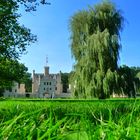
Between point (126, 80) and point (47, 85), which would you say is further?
point (47, 85)

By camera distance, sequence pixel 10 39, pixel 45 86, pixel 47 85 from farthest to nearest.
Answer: pixel 47 85 < pixel 45 86 < pixel 10 39

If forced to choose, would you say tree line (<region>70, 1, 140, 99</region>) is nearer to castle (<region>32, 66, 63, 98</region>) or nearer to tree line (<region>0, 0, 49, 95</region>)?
tree line (<region>0, 0, 49, 95</region>)

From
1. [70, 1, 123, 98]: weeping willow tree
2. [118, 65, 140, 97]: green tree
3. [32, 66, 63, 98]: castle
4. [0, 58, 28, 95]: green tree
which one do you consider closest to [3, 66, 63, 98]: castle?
[32, 66, 63, 98]: castle

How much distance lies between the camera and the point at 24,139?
148cm

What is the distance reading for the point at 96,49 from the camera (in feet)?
123

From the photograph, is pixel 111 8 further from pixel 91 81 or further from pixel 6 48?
pixel 6 48

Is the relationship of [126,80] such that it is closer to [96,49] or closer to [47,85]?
[96,49]

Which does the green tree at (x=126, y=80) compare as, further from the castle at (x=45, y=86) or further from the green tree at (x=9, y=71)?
the castle at (x=45, y=86)

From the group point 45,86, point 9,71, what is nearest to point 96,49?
point 9,71

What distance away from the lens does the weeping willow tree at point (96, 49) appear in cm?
3697

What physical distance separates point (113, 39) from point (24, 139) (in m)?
36.9

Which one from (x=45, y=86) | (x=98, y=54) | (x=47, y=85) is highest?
(x=47, y=85)

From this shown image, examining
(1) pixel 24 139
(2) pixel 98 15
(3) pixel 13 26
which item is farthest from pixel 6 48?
(1) pixel 24 139

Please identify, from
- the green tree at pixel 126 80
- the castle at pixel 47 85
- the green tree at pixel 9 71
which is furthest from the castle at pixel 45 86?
the green tree at pixel 9 71
